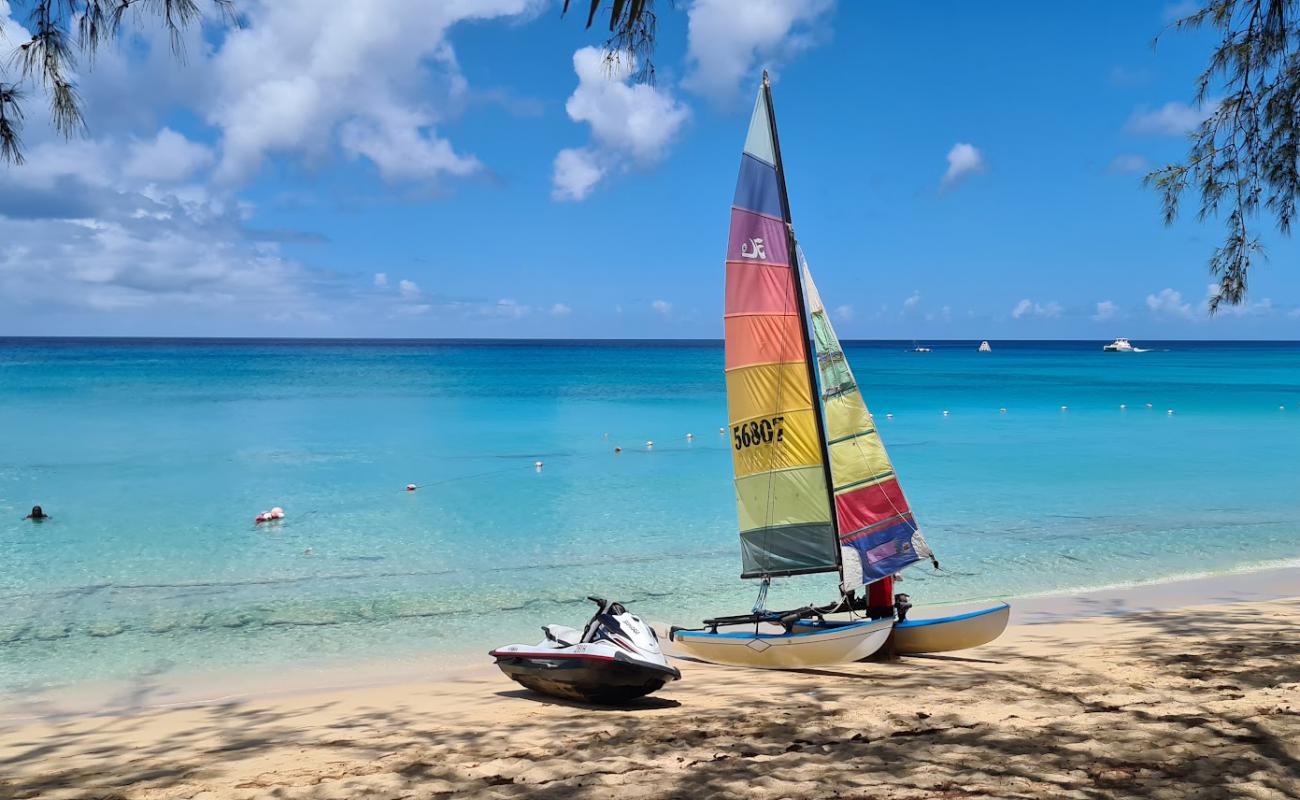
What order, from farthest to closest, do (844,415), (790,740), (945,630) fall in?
(844,415) < (945,630) < (790,740)

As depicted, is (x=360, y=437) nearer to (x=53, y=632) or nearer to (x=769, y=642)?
(x=53, y=632)

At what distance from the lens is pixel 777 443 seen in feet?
31.3

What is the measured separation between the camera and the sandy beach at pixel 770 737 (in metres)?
5.30

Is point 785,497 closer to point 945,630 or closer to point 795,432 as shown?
point 795,432

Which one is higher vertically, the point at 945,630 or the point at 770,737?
the point at 945,630

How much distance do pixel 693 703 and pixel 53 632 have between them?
861cm

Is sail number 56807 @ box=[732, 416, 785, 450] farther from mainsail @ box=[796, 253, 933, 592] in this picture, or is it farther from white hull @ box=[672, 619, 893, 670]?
white hull @ box=[672, 619, 893, 670]

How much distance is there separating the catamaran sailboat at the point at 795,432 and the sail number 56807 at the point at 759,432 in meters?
0.01

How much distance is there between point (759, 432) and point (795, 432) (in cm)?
41

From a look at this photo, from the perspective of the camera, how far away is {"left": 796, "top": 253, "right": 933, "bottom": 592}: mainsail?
9.16 meters

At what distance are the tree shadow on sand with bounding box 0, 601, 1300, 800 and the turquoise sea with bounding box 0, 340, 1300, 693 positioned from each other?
9.95 feet

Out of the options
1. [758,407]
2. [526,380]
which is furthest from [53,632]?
[526,380]

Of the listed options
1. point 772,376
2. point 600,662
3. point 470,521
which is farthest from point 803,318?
point 470,521

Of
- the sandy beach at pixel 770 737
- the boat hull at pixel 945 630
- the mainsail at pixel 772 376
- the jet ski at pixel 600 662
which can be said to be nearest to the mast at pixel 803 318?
the mainsail at pixel 772 376
